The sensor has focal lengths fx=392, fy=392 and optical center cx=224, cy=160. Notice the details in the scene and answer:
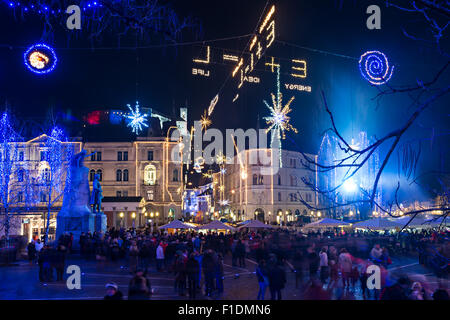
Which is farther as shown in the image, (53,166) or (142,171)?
(142,171)

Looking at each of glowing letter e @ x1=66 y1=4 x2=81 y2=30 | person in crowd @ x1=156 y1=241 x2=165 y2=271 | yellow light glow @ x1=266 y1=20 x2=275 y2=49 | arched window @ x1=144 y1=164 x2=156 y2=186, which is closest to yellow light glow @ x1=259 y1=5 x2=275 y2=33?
yellow light glow @ x1=266 y1=20 x2=275 y2=49

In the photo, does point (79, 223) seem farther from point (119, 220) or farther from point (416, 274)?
point (119, 220)

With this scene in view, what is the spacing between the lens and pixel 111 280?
1562cm

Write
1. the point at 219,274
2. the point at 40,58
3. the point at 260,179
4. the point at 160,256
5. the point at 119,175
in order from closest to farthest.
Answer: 1. the point at 219,274
2. the point at 40,58
3. the point at 160,256
4. the point at 119,175
5. the point at 260,179

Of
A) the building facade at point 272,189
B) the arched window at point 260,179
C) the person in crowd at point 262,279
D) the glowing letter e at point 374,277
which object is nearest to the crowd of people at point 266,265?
the person in crowd at point 262,279

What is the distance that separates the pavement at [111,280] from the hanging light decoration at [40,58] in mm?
7445

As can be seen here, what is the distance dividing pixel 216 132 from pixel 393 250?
200 ft

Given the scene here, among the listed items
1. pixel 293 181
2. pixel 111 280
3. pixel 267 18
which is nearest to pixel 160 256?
pixel 111 280

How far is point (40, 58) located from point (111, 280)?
8.74 m

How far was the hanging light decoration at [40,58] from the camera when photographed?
42.9ft

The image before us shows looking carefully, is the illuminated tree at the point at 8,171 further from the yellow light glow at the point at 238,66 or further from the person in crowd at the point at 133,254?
the yellow light glow at the point at 238,66

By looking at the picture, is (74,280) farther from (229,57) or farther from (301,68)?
(301,68)

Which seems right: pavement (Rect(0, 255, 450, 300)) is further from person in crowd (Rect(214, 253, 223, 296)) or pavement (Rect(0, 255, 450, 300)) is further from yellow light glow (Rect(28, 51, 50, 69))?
yellow light glow (Rect(28, 51, 50, 69))
